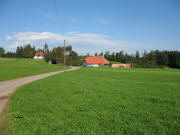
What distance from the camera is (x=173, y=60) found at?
82.1 m

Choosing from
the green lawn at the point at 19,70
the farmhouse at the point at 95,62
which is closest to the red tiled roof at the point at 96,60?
the farmhouse at the point at 95,62

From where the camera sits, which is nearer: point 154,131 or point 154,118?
point 154,131

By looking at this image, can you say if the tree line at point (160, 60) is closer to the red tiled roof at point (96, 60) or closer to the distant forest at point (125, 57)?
the distant forest at point (125, 57)

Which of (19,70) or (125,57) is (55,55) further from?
(125,57)

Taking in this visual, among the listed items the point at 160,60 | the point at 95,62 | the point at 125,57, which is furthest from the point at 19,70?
the point at 125,57

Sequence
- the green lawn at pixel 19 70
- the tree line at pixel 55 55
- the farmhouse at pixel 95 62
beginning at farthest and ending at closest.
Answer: the farmhouse at pixel 95 62
the tree line at pixel 55 55
the green lawn at pixel 19 70

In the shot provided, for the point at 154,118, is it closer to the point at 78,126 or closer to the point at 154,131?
the point at 154,131

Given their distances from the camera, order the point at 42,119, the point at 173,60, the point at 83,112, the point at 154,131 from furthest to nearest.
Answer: the point at 173,60, the point at 83,112, the point at 42,119, the point at 154,131

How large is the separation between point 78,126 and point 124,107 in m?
2.56

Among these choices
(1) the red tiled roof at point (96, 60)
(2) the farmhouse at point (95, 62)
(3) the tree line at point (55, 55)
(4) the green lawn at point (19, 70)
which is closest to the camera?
(4) the green lawn at point (19, 70)

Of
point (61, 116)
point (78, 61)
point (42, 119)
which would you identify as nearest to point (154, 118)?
point (61, 116)

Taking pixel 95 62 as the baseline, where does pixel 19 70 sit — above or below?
below

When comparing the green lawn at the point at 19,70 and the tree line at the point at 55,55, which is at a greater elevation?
the tree line at the point at 55,55

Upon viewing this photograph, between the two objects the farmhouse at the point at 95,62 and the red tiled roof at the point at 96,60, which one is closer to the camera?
the farmhouse at the point at 95,62
